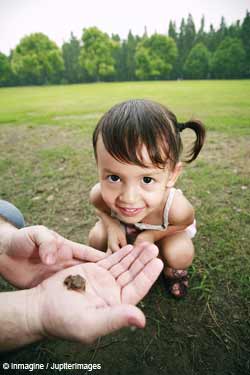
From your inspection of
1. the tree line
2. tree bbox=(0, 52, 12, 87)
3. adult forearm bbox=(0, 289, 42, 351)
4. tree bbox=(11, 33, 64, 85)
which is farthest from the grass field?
tree bbox=(11, 33, 64, 85)

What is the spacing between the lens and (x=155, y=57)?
48.2m

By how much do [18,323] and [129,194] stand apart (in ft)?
2.79

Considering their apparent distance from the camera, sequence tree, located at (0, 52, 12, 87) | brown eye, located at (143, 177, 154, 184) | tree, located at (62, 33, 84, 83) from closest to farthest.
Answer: brown eye, located at (143, 177, 154, 184) < tree, located at (0, 52, 12, 87) < tree, located at (62, 33, 84, 83)

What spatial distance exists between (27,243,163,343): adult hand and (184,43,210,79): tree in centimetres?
4044

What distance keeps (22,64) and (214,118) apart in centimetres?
4583

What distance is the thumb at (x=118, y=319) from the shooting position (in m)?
0.94

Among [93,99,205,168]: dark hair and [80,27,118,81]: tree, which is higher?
[80,27,118,81]: tree

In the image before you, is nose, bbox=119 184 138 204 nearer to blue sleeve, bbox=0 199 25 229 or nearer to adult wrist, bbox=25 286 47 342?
adult wrist, bbox=25 286 47 342

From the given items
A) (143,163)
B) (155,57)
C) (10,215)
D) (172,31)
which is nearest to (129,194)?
(143,163)

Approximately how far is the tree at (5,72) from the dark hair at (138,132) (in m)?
47.4

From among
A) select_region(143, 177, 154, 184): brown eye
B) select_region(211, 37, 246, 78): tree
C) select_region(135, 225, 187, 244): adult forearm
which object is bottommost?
select_region(135, 225, 187, 244): adult forearm

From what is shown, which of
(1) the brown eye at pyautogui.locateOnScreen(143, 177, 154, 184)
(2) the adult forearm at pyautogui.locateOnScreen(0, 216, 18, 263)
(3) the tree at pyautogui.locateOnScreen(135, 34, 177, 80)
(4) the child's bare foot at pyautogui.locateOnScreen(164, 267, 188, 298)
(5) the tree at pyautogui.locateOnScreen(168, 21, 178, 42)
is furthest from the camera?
(5) the tree at pyautogui.locateOnScreen(168, 21, 178, 42)

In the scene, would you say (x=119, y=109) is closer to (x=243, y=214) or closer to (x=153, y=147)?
(x=153, y=147)

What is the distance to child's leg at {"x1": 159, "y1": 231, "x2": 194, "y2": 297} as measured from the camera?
1.84 metres
